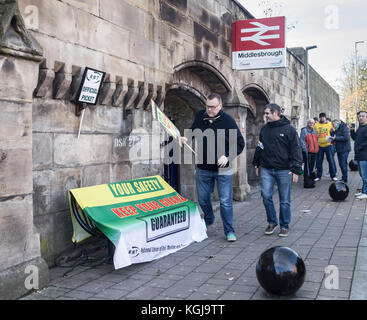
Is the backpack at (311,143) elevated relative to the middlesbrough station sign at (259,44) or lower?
lower

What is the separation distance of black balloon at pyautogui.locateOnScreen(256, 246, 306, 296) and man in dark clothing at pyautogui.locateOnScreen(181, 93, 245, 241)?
2185mm

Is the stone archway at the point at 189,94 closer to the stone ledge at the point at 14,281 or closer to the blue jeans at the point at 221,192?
the blue jeans at the point at 221,192

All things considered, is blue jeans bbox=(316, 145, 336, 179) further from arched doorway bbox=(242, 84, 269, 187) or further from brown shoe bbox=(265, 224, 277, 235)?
brown shoe bbox=(265, 224, 277, 235)

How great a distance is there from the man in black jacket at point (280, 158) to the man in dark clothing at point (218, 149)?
1.78 feet

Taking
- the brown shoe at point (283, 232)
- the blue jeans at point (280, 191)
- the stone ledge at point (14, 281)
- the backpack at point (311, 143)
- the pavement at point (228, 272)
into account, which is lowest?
the pavement at point (228, 272)

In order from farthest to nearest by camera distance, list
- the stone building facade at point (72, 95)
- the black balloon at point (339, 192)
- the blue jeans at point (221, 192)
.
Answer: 1. the black balloon at point (339, 192)
2. the blue jeans at point (221, 192)
3. the stone building facade at point (72, 95)

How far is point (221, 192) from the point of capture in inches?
239

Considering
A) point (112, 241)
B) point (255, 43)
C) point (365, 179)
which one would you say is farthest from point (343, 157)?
point (112, 241)

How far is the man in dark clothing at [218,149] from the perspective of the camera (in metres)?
5.88

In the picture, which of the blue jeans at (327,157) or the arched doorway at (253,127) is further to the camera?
the arched doorway at (253,127)

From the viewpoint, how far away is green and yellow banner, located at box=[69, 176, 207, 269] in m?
4.58

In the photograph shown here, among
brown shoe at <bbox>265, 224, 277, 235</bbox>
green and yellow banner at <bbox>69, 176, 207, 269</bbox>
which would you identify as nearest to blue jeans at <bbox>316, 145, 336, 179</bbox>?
brown shoe at <bbox>265, 224, 277, 235</bbox>

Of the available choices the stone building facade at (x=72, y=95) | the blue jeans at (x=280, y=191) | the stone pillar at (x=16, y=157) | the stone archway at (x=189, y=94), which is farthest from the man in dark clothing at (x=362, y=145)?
the stone pillar at (x=16, y=157)

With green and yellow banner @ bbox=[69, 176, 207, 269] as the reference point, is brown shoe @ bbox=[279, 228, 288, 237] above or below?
below
